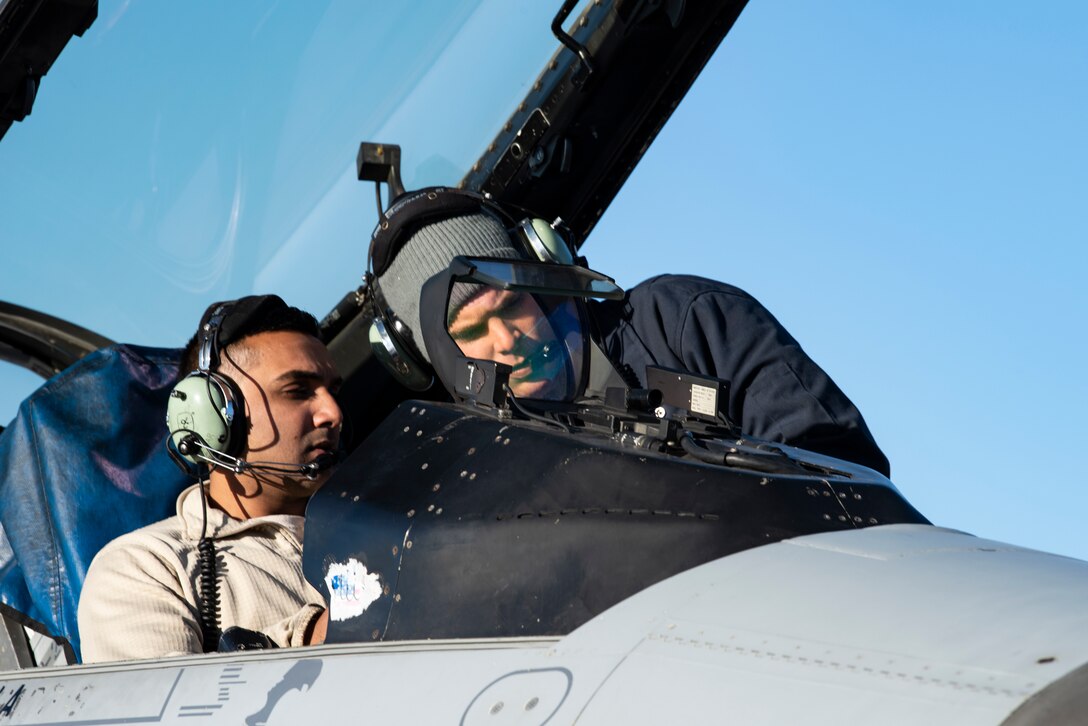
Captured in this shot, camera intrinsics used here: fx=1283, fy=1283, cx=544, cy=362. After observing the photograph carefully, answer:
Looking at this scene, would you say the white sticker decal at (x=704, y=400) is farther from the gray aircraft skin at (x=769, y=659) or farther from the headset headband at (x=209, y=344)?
the headset headband at (x=209, y=344)

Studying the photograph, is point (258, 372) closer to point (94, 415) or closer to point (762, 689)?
point (94, 415)

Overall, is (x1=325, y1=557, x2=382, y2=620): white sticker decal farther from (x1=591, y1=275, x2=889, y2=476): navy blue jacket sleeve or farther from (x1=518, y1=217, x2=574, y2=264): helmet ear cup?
(x1=518, y1=217, x2=574, y2=264): helmet ear cup

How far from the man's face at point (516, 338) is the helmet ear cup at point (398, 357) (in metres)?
0.70

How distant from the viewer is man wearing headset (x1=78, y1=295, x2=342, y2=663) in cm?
240

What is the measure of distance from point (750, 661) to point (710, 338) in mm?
2012

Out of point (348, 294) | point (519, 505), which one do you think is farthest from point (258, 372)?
point (519, 505)

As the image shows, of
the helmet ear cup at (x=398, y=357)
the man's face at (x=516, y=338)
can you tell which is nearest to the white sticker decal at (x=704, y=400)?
the man's face at (x=516, y=338)

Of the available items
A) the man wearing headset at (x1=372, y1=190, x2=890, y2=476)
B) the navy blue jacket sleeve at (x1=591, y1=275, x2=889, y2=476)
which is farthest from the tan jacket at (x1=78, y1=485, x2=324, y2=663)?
the navy blue jacket sleeve at (x1=591, y1=275, x2=889, y2=476)

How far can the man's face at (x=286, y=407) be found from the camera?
293 centimetres

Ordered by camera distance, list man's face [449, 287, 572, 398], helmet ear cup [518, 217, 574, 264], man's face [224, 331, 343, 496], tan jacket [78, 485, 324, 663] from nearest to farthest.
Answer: man's face [449, 287, 572, 398] → tan jacket [78, 485, 324, 663] → man's face [224, 331, 343, 496] → helmet ear cup [518, 217, 574, 264]

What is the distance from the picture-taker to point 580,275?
2.19 m

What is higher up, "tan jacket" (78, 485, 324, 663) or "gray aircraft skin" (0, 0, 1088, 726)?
"gray aircraft skin" (0, 0, 1088, 726)

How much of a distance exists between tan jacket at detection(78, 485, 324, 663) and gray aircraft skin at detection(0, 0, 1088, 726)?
1.89ft

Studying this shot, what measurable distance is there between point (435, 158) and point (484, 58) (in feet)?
1.02
